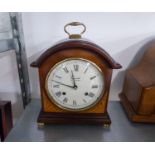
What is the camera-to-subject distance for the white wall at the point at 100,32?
0.73 metres

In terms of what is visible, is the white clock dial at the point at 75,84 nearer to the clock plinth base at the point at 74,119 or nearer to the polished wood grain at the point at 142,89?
the clock plinth base at the point at 74,119

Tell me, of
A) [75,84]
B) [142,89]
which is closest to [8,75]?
Answer: [75,84]

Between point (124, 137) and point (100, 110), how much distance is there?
0.12 meters

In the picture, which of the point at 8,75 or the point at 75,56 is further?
the point at 8,75

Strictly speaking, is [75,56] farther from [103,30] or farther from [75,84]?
[103,30]

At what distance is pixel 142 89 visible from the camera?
0.59 m

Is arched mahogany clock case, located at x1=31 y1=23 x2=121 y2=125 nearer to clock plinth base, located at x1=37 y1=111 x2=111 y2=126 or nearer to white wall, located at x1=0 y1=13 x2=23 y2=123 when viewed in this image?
clock plinth base, located at x1=37 y1=111 x2=111 y2=126

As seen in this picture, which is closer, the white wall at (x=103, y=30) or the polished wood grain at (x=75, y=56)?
the polished wood grain at (x=75, y=56)

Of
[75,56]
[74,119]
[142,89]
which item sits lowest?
[74,119]

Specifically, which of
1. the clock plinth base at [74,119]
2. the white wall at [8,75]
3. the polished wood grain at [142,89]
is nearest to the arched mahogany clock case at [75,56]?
the clock plinth base at [74,119]

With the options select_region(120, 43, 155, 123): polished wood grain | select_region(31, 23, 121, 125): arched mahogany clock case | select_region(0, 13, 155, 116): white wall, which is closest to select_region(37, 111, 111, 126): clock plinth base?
select_region(31, 23, 121, 125): arched mahogany clock case

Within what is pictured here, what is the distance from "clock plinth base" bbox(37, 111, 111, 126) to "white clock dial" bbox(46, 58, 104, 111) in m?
0.03

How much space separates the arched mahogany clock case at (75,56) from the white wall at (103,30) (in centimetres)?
17

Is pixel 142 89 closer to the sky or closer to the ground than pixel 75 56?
closer to the ground
